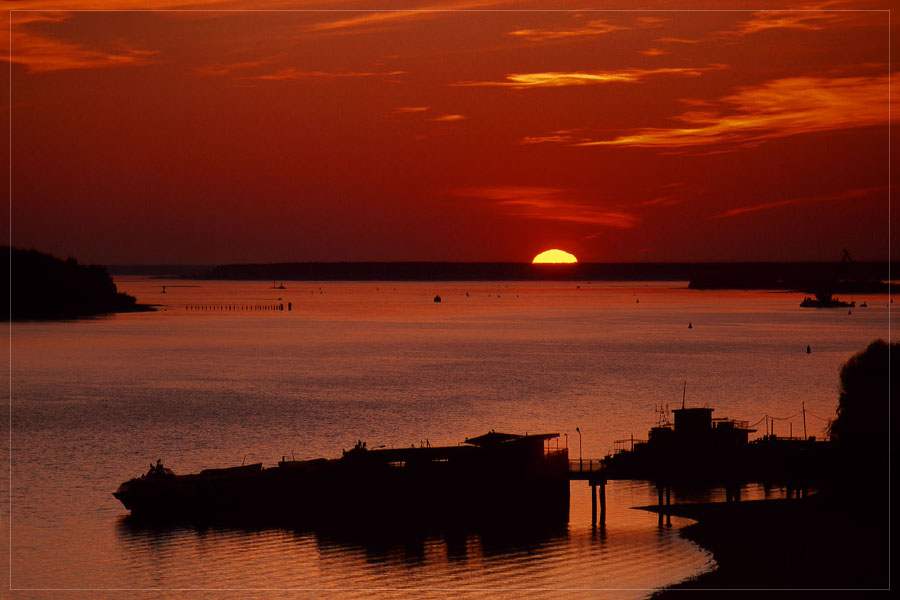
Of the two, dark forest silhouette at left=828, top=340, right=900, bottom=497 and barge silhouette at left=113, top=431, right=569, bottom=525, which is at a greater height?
dark forest silhouette at left=828, top=340, right=900, bottom=497

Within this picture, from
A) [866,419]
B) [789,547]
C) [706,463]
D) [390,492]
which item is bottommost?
[789,547]

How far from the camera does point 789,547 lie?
50.8 meters

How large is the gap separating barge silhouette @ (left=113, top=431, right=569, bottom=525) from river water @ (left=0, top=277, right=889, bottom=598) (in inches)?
77.9

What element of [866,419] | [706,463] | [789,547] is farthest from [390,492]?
[866,419]

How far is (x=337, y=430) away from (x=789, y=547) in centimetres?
5146

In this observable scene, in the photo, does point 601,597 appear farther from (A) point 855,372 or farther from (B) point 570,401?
(B) point 570,401

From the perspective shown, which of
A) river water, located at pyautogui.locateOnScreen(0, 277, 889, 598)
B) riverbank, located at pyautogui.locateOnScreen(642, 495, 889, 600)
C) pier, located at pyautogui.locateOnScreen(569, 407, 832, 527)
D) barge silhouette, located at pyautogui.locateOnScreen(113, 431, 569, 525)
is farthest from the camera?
pier, located at pyautogui.locateOnScreen(569, 407, 832, 527)

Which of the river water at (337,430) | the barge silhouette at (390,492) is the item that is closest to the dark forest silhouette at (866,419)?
the river water at (337,430)

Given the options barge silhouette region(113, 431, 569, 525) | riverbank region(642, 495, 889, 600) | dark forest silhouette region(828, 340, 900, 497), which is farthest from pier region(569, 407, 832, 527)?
riverbank region(642, 495, 889, 600)

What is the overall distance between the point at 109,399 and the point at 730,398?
7232 centimetres

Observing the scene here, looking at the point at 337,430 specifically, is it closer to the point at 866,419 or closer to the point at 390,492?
the point at 390,492

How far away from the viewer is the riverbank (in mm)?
45812

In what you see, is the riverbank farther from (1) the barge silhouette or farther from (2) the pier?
(1) the barge silhouette

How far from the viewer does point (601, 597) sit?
48.4 m
